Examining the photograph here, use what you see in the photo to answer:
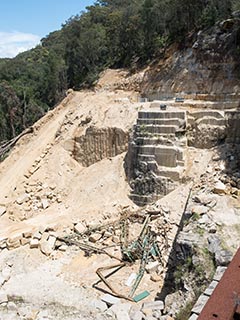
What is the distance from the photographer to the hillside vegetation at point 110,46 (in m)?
25.6

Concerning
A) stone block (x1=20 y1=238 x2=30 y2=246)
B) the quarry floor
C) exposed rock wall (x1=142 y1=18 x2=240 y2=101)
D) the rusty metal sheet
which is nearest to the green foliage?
the quarry floor

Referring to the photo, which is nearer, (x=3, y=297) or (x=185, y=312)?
(x=185, y=312)

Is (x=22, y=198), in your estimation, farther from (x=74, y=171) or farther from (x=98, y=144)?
(x=98, y=144)

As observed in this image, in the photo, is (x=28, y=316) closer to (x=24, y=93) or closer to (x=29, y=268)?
(x=29, y=268)

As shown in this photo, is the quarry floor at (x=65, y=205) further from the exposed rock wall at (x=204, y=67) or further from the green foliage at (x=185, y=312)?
the exposed rock wall at (x=204, y=67)

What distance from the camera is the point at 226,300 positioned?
15.6 ft

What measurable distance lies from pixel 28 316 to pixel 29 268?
2.67 meters

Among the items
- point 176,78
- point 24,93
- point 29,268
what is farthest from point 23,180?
point 24,93

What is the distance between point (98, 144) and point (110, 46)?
18137 millimetres

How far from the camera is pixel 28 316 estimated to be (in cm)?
932

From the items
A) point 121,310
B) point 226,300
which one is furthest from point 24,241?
point 226,300

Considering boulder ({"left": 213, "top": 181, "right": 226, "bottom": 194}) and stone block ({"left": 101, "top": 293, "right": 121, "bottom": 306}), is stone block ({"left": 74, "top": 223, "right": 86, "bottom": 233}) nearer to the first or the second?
stone block ({"left": 101, "top": 293, "right": 121, "bottom": 306})

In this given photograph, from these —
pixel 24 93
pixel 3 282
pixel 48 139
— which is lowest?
pixel 3 282

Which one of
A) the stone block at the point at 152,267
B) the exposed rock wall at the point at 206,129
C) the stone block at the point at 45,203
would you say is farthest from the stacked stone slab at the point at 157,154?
the stone block at the point at 45,203
